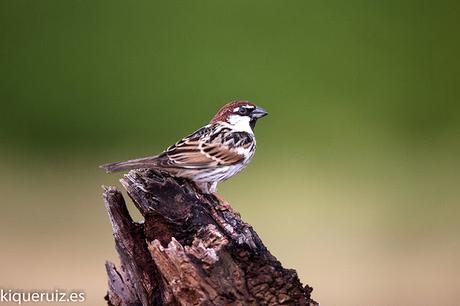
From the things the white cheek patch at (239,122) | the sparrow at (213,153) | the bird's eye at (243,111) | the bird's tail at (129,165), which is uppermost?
the bird's eye at (243,111)

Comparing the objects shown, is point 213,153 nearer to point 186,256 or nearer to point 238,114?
point 238,114

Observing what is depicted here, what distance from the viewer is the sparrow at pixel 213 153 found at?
5219 mm

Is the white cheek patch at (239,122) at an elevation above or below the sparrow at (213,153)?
above

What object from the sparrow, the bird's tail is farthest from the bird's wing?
the bird's tail

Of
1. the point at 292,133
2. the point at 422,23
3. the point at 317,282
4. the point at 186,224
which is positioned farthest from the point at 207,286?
the point at 422,23

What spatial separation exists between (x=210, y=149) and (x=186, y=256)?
5.13 ft

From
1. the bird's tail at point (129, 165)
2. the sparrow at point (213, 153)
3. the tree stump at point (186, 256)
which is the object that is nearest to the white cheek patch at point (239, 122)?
the sparrow at point (213, 153)

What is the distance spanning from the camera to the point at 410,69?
12094 millimetres

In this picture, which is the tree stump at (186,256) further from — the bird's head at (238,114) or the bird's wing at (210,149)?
the bird's head at (238,114)

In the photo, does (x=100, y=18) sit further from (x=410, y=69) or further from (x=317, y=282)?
(x=317, y=282)

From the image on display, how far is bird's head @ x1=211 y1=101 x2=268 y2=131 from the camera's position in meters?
5.98

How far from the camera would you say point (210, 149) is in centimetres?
565

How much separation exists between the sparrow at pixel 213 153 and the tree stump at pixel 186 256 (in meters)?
0.42

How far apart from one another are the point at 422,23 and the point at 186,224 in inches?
341
